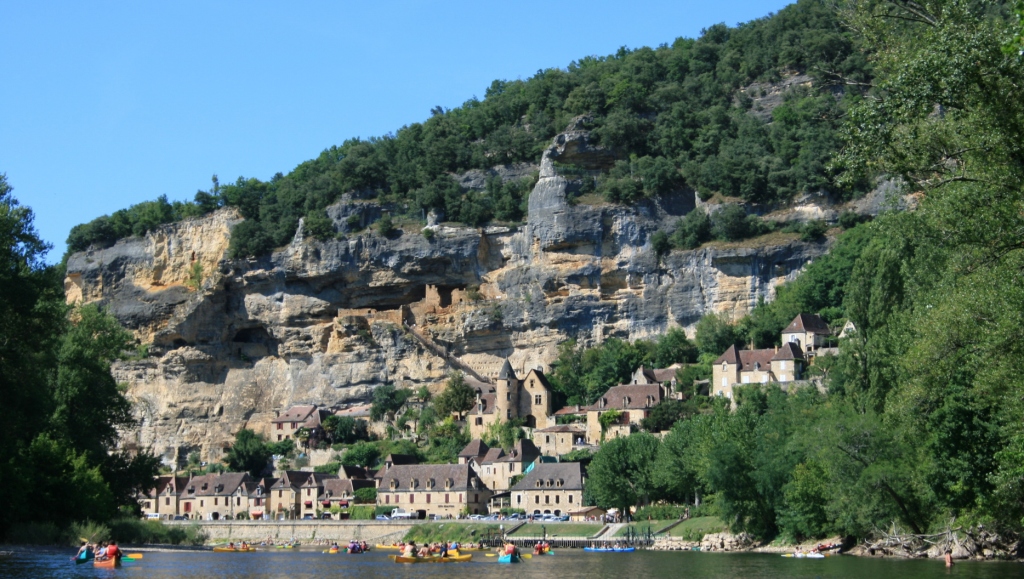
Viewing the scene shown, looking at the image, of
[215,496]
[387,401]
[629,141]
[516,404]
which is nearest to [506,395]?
[516,404]

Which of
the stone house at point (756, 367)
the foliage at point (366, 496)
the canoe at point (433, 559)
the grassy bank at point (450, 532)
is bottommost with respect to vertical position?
the canoe at point (433, 559)

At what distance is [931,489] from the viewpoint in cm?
3912

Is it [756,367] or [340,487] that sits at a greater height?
[756,367]

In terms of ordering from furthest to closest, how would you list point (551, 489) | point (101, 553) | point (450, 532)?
point (551, 489), point (450, 532), point (101, 553)

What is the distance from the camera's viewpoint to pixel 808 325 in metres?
75.1

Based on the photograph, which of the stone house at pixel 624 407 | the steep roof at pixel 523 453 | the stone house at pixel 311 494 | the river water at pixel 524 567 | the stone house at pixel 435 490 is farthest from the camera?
the stone house at pixel 311 494

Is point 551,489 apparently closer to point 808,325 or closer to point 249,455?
point 808,325

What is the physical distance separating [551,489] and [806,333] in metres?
19.7

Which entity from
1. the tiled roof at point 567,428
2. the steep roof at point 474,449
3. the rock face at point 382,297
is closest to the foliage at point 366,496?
the steep roof at point 474,449

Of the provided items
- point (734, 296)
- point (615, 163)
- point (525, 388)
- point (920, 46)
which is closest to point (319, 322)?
point (525, 388)

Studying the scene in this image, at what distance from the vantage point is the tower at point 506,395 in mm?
80525

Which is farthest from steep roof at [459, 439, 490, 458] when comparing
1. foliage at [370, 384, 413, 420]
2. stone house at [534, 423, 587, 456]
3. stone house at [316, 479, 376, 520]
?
foliage at [370, 384, 413, 420]

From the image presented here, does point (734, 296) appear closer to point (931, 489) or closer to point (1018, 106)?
point (931, 489)

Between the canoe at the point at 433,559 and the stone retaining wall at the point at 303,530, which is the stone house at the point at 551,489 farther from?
the canoe at the point at 433,559
